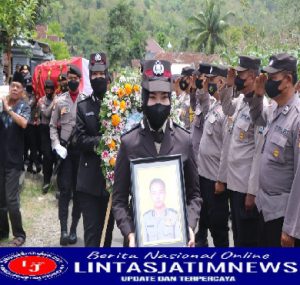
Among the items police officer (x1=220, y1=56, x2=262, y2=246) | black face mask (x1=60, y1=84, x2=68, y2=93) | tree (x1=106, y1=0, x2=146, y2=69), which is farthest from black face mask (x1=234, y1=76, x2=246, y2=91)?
tree (x1=106, y1=0, x2=146, y2=69)

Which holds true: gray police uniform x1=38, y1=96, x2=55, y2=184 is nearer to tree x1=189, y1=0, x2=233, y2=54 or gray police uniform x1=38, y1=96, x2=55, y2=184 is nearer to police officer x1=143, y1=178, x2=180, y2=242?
police officer x1=143, y1=178, x2=180, y2=242

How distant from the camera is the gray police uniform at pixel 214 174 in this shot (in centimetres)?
623

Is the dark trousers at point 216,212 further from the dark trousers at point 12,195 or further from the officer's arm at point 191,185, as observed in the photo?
the officer's arm at point 191,185

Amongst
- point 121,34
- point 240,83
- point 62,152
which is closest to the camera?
point 240,83

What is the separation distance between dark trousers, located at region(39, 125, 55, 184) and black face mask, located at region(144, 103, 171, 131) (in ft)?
22.6

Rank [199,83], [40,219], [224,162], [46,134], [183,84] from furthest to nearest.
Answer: [46,134] → [183,84] → [40,219] → [199,83] → [224,162]

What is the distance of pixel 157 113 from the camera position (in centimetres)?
346

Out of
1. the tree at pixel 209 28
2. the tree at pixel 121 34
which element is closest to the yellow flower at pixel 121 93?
the tree at pixel 121 34

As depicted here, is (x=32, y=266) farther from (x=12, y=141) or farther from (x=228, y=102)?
(x=12, y=141)

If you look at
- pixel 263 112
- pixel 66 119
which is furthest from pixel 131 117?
pixel 66 119

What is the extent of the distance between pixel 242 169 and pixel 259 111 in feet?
2.22

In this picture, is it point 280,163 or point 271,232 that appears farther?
point 271,232

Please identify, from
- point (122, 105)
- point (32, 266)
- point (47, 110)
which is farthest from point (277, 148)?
point (47, 110)

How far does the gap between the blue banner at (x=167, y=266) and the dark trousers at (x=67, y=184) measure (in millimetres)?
3900
